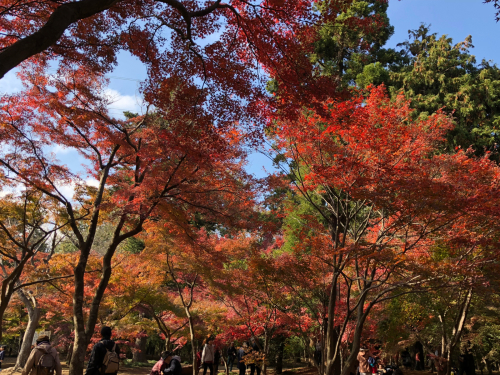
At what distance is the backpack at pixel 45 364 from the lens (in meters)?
4.91

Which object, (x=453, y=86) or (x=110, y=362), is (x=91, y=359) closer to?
(x=110, y=362)

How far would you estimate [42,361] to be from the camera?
4.93 m

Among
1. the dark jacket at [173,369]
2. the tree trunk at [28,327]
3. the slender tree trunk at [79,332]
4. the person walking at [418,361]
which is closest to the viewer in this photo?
the dark jacket at [173,369]

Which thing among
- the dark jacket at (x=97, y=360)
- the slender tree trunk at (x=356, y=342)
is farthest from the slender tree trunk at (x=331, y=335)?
the dark jacket at (x=97, y=360)

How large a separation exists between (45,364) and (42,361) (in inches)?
2.5

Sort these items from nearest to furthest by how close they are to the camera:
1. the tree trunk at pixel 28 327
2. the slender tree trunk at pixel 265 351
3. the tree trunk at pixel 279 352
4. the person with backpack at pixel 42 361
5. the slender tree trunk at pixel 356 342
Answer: the person with backpack at pixel 42 361 < the slender tree trunk at pixel 356 342 < the slender tree trunk at pixel 265 351 < the tree trunk at pixel 28 327 < the tree trunk at pixel 279 352

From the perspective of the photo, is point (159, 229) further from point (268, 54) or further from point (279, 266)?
point (268, 54)

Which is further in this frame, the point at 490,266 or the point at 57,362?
the point at 490,266

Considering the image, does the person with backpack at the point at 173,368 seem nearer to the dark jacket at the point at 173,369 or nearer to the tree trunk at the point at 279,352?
the dark jacket at the point at 173,369

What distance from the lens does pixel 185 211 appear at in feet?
26.6

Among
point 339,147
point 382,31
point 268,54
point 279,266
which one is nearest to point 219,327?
point 279,266

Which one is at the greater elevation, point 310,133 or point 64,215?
point 310,133

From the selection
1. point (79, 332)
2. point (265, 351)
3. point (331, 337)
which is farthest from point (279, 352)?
point (79, 332)

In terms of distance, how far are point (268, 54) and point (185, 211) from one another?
428cm
